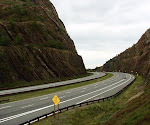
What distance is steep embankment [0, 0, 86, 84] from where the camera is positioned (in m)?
38.1

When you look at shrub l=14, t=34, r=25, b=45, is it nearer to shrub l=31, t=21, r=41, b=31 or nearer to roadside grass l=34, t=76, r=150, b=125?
shrub l=31, t=21, r=41, b=31


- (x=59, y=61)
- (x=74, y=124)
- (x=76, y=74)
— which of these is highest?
(x=59, y=61)

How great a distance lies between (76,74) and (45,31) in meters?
18.8

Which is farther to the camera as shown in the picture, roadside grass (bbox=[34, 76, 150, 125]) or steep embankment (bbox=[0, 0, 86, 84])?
steep embankment (bbox=[0, 0, 86, 84])

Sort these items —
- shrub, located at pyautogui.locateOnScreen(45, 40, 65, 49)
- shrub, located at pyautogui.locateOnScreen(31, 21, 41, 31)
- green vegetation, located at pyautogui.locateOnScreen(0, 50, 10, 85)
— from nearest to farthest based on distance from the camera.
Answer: green vegetation, located at pyautogui.locateOnScreen(0, 50, 10, 85) < shrub, located at pyautogui.locateOnScreen(45, 40, 65, 49) < shrub, located at pyautogui.locateOnScreen(31, 21, 41, 31)

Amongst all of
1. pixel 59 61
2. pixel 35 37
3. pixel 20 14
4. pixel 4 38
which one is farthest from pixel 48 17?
pixel 4 38

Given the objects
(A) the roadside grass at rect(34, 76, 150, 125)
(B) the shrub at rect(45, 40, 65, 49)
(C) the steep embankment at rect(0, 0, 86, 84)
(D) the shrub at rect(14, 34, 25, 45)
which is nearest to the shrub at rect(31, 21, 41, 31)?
(C) the steep embankment at rect(0, 0, 86, 84)

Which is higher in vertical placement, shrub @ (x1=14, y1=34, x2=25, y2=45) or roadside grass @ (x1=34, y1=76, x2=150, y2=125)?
shrub @ (x1=14, y1=34, x2=25, y2=45)

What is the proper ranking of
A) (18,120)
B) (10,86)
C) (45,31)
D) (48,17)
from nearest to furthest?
(18,120) < (10,86) < (45,31) < (48,17)

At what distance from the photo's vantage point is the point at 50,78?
44.9m

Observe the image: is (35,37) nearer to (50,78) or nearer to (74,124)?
(50,78)

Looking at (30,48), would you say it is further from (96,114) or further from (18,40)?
(96,114)

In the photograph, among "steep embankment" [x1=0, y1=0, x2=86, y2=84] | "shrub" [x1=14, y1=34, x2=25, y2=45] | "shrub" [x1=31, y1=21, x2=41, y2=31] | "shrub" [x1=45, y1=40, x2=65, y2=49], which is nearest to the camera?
"steep embankment" [x1=0, y1=0, x2=86, y2=84]

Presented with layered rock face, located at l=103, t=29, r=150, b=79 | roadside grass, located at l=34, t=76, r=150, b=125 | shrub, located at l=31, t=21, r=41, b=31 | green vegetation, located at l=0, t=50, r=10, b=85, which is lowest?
roadside grass, located at l=34, t=76, r=150, b=125
